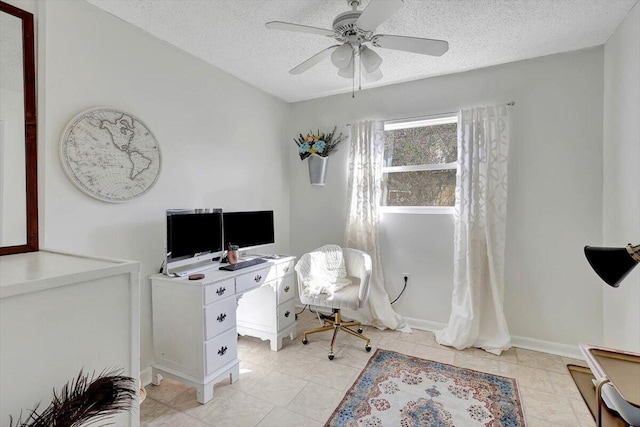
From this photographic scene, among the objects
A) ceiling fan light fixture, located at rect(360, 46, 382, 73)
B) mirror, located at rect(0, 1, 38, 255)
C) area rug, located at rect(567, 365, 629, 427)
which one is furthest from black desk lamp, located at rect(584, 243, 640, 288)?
mirror, located at rect(0, 1, 38, 255)

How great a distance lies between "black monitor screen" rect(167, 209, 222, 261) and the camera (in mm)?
2082

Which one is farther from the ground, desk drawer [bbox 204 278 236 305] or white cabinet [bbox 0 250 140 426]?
white cabinet [bbox 0 250 140 426]

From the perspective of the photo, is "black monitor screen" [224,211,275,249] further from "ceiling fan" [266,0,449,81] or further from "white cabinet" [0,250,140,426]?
"white cabinet" [0,250,140,426]

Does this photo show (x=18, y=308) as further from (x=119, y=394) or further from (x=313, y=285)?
(x=313, y=285)

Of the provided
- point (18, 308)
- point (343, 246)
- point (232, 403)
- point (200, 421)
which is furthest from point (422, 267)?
point (18, 308)

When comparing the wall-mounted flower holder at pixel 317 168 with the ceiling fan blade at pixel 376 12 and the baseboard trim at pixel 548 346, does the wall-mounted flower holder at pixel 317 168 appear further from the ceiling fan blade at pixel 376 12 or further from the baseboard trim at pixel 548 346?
the baseboard trim at pixel 548 346

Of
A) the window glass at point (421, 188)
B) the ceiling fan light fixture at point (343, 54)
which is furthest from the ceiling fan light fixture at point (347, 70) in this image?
the window glass at point (421, 188)

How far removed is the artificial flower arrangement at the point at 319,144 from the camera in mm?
3318

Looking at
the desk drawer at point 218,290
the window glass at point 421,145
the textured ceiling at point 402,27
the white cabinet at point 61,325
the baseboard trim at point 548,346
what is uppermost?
the textured ceiling at point 402,27

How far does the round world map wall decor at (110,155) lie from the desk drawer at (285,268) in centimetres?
127

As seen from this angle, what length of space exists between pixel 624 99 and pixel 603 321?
1.72 m

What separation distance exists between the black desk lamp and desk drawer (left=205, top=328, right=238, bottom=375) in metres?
2.06

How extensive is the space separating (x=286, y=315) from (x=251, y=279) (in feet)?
2.02

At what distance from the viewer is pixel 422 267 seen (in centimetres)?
302
